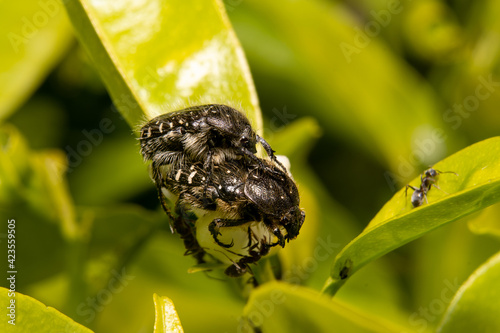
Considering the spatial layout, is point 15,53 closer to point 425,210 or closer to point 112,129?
point 112,129

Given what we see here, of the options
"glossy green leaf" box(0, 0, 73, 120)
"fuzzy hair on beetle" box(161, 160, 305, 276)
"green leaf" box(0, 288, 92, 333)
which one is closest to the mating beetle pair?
"fuzzy hair on beetle" box(161, 160, 305, 276)

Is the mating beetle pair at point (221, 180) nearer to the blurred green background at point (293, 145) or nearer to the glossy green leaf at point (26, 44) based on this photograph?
the blurred green background at point (293, 145)

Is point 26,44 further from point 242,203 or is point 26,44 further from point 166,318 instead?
point 166,318

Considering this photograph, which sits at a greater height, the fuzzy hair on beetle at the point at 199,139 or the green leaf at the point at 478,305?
the fuzzy hair on beetle at the point at 199,139

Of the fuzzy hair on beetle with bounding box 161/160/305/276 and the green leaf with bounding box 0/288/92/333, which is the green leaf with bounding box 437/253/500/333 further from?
the green leaf with bounding box 0/288/92/333

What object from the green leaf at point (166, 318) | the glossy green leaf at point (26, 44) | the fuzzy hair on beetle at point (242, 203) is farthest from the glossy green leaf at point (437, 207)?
the glossy green leaf at point (26, 44)

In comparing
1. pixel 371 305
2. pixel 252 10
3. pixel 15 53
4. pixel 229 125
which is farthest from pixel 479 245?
pixel 15 53

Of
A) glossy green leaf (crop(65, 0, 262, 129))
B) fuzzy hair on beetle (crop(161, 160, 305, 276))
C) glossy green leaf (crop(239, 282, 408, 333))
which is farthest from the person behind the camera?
glossy green leaf (crop(65, 0, 262, 129))
